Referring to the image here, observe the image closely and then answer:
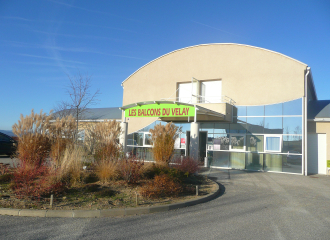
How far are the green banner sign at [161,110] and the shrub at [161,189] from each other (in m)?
5.63

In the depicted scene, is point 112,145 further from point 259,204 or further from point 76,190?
point 259,204

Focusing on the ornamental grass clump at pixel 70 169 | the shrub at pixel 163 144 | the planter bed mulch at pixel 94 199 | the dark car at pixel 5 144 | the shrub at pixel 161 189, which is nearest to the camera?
the planter bed mulch at pixel 94 199

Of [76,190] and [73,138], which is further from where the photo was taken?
[73,138]

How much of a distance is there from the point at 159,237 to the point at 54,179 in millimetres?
4257

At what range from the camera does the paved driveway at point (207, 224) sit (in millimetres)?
4891

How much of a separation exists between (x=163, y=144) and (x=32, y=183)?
5.37 m

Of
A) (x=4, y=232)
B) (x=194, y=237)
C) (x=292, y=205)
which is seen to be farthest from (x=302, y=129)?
(x=4, y=232)

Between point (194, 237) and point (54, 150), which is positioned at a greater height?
point (54, 150)

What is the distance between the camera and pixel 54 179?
7.62 metres

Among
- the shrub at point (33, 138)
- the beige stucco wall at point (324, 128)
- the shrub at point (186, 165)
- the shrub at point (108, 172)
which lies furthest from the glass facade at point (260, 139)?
the shrub at point (33, 138)

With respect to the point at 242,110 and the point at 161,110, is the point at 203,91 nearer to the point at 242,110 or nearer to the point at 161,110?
the point at 242,110

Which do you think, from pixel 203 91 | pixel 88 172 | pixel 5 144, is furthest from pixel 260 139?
pixel 5 144

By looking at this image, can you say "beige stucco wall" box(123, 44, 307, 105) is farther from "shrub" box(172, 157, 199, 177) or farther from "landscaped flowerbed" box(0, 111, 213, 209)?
"landscaped flowerbed" box(0, 111, 213, 209)

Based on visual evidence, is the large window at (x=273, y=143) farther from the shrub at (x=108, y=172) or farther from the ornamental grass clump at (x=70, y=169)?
the ornamental grass clump at (x=70, y=169)
